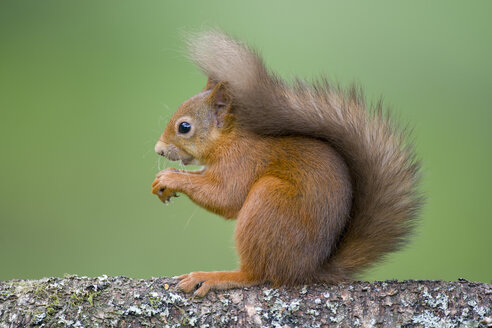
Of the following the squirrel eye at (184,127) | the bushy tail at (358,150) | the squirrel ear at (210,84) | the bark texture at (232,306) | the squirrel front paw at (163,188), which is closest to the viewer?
the bark texture at (232,306)

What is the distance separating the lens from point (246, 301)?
5.74ft

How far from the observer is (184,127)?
84.9 inches

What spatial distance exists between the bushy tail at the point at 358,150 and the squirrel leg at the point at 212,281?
297 millimetres

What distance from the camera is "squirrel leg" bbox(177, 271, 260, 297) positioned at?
5.78ft

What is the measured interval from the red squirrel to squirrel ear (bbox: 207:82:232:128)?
6cm

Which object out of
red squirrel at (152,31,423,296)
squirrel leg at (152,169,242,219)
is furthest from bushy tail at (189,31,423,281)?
squirrel leg at (152,169,242,219)

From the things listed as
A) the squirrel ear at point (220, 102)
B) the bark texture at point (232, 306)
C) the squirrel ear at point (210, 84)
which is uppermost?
the squirrel ear at point (210, 84)


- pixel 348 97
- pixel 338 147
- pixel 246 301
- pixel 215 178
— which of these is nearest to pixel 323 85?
pixel 348 97

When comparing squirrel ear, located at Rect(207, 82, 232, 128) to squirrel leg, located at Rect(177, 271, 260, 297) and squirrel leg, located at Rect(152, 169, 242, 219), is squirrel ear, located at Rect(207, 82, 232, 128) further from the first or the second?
squirrel leg, located at Rect(177, 271, 260, 297)

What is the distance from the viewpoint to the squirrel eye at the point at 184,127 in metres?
2.15

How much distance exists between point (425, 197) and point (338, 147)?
36cm

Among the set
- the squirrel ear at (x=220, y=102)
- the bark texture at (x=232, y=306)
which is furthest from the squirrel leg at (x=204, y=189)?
the bark texture at (x=232, y=306)

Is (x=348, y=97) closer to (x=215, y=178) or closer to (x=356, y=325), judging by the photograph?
(x=215, y=178)

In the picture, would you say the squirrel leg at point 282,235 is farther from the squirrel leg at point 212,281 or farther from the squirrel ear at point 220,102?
the squirrel ear at point 220,102
